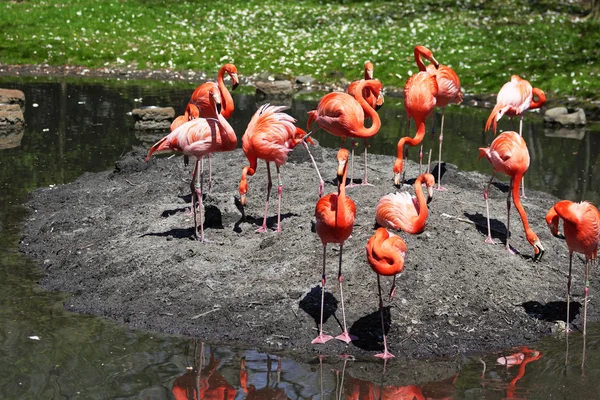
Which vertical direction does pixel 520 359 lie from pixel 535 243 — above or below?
below

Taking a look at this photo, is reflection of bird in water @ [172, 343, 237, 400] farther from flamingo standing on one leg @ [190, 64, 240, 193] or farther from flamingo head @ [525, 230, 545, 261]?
flamingo standing on one leg @ [190, 64, 240, 193]

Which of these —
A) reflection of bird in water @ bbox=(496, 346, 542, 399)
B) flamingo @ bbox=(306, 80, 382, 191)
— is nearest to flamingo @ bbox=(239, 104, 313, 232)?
flamingo @ bbox=(306, 80, 382, 191)

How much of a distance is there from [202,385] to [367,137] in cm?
359

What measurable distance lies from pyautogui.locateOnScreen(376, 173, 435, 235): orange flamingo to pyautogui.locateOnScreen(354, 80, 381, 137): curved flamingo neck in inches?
59.3

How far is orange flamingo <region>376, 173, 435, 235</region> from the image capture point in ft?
20.4

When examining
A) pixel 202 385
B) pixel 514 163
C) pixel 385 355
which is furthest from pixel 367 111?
pixel 202 385

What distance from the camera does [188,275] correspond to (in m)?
6.77

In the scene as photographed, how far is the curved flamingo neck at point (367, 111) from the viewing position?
7.86 metres

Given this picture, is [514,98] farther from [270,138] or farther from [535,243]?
[270,138]

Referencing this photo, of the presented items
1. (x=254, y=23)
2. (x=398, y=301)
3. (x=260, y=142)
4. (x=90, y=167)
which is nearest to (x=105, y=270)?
(x=260, y=142)

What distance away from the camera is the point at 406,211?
627 centimetres

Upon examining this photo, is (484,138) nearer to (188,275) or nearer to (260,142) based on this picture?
(260,142)

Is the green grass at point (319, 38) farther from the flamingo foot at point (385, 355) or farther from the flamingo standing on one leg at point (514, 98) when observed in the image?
the flamingo foot at point (385, 355)

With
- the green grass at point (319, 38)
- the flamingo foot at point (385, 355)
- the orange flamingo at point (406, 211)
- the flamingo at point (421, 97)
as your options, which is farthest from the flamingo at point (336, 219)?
the green grass at point (319, 38)
